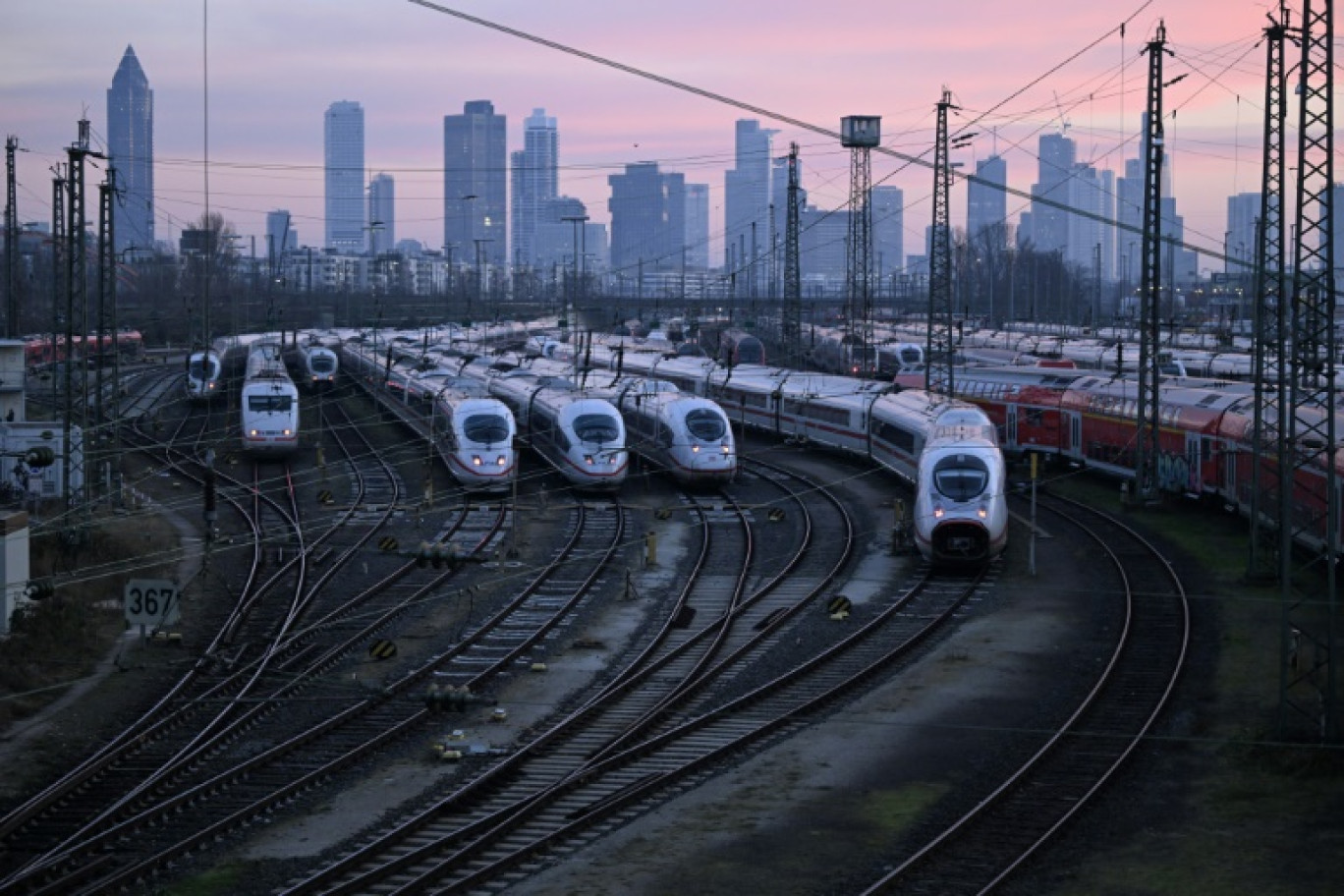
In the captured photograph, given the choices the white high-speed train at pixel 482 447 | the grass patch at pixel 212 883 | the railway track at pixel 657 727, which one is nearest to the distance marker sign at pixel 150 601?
the railway track at pixel 657 727

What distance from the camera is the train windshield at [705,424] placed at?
122 ft

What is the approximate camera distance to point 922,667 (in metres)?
21.4

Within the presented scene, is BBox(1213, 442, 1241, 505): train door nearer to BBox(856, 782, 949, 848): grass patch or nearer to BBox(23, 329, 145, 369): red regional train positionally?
BBox(856, 782, 949, 848): grass patch

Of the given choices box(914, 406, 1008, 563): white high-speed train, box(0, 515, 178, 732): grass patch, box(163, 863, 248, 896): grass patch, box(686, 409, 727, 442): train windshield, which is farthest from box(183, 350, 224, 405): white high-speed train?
box(163, 863, 248, 896): grass patch

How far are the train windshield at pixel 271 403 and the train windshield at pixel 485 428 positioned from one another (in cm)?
890

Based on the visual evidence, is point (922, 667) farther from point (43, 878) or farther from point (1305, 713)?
point (43, 878)

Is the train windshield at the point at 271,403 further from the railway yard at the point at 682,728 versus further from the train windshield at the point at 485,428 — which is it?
the railway yard at the point at 682,728

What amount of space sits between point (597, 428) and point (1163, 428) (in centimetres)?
1199

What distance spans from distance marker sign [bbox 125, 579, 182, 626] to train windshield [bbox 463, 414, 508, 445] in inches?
707

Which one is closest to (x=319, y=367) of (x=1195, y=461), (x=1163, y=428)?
(x=1163, y=428)

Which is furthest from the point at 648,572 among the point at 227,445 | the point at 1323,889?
the point at 227,445

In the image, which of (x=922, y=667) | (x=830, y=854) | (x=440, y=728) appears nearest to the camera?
(x=830, y=854)

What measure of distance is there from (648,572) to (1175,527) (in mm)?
10718

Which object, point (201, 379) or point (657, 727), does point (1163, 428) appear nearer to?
point (657, 727)
